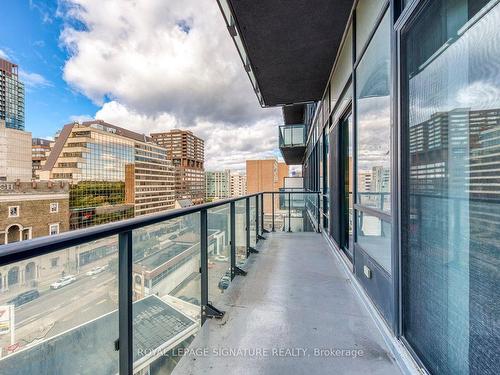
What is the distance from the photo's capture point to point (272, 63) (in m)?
3.36

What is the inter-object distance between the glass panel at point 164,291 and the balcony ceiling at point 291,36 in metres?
2.24

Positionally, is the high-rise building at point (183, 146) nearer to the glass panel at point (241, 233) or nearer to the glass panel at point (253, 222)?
the glass panel at point (253, 222)

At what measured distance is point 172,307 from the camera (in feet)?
4.93

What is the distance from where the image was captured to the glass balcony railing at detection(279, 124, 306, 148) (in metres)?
9.46

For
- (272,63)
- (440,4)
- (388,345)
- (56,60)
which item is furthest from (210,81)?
(56,60)

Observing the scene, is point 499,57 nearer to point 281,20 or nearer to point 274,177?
point 281,20

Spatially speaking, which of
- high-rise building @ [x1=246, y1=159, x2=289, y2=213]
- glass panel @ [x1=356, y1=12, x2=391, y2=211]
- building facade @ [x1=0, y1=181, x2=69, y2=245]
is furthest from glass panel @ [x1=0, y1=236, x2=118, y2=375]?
high-rise building @ [x1=246, y1=159, x2=289, y2=213]

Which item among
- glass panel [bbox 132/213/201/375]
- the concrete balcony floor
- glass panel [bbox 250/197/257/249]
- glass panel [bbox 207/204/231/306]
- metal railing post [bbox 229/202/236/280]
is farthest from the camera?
glass panel [bbox 250/197/257/249]

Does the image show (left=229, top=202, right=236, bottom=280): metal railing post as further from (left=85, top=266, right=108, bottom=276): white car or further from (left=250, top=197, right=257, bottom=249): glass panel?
(left=85, top=266, right=108, bottom=276): white car

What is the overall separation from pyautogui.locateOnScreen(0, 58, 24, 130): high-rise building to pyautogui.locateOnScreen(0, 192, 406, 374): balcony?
16225 millimetres

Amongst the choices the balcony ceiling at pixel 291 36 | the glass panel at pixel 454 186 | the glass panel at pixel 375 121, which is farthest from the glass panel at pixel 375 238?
the balcony ceiling at pixel 291 36

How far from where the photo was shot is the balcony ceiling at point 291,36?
90.0 inches

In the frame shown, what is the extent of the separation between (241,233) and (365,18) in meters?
2.80

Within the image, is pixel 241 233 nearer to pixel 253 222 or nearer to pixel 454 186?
pixel 253 222
